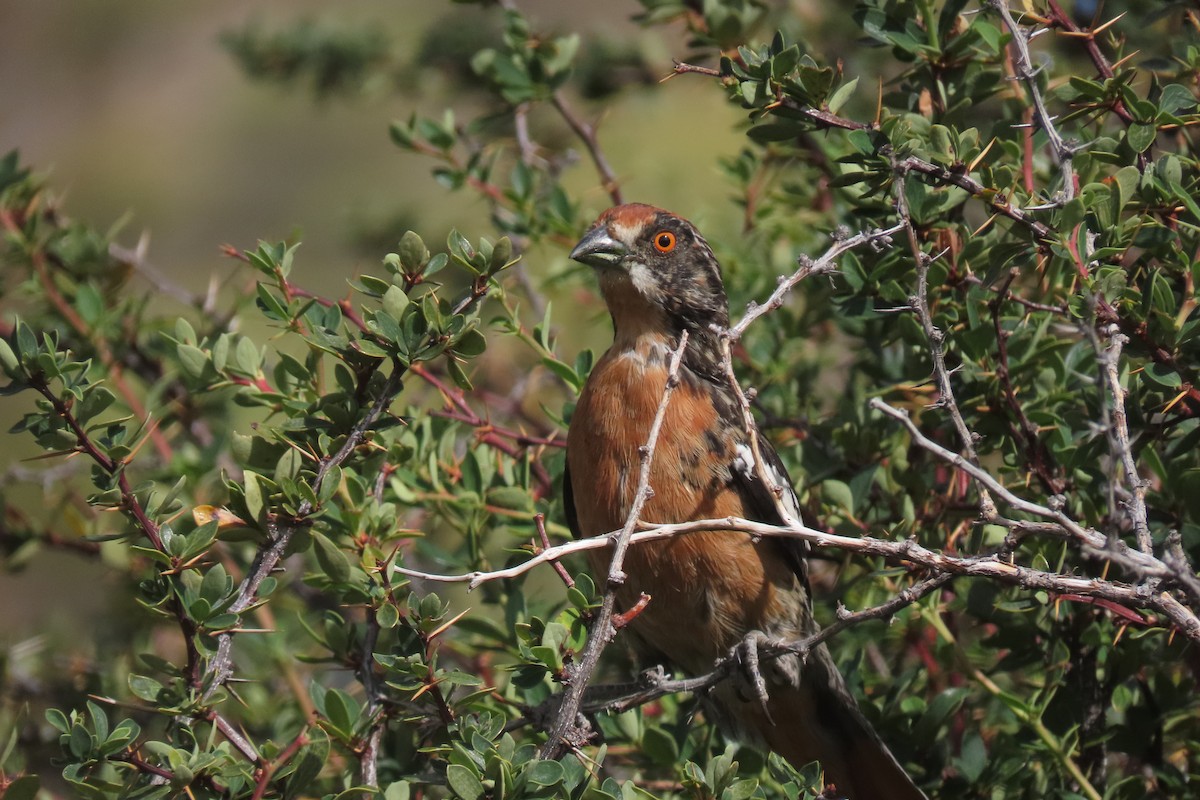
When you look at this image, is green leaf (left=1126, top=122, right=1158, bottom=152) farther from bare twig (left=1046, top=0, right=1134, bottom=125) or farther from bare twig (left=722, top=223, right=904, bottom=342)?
bare twig (left=722, top=223, right=904, bottom=342)

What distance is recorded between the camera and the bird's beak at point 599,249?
4117 millimetres

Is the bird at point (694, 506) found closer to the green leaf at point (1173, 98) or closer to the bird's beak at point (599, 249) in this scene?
the bird's beak at point (599, 249)

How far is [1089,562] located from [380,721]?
2046 millimetres

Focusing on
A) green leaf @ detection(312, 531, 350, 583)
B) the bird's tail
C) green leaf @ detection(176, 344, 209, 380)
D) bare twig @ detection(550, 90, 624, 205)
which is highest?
bare twig @ detection(550, 90, 624, 205)

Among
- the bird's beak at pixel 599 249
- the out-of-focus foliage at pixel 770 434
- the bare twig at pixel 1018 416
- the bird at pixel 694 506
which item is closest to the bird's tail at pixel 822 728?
the bird at pixel 694 506

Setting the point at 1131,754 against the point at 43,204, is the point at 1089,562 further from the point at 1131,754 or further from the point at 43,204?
the point at 43,204

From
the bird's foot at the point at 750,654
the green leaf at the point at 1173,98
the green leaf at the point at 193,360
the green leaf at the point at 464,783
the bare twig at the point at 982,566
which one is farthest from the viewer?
the bird's foot at the point at 750,654

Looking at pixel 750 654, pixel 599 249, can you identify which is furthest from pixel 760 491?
pixel 599 249

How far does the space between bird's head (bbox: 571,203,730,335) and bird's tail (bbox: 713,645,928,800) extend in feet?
4.29

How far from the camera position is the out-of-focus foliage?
109 inches

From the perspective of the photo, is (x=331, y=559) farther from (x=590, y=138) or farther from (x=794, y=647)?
(x=590, y=138)

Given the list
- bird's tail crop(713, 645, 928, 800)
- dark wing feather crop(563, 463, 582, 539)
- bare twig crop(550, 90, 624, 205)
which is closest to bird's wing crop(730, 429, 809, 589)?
bird's tail crop(713, 645, 928, 800)

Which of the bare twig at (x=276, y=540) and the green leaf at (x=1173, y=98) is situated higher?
the green leaf at (x=1173, y=98)

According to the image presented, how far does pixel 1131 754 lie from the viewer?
345cm
